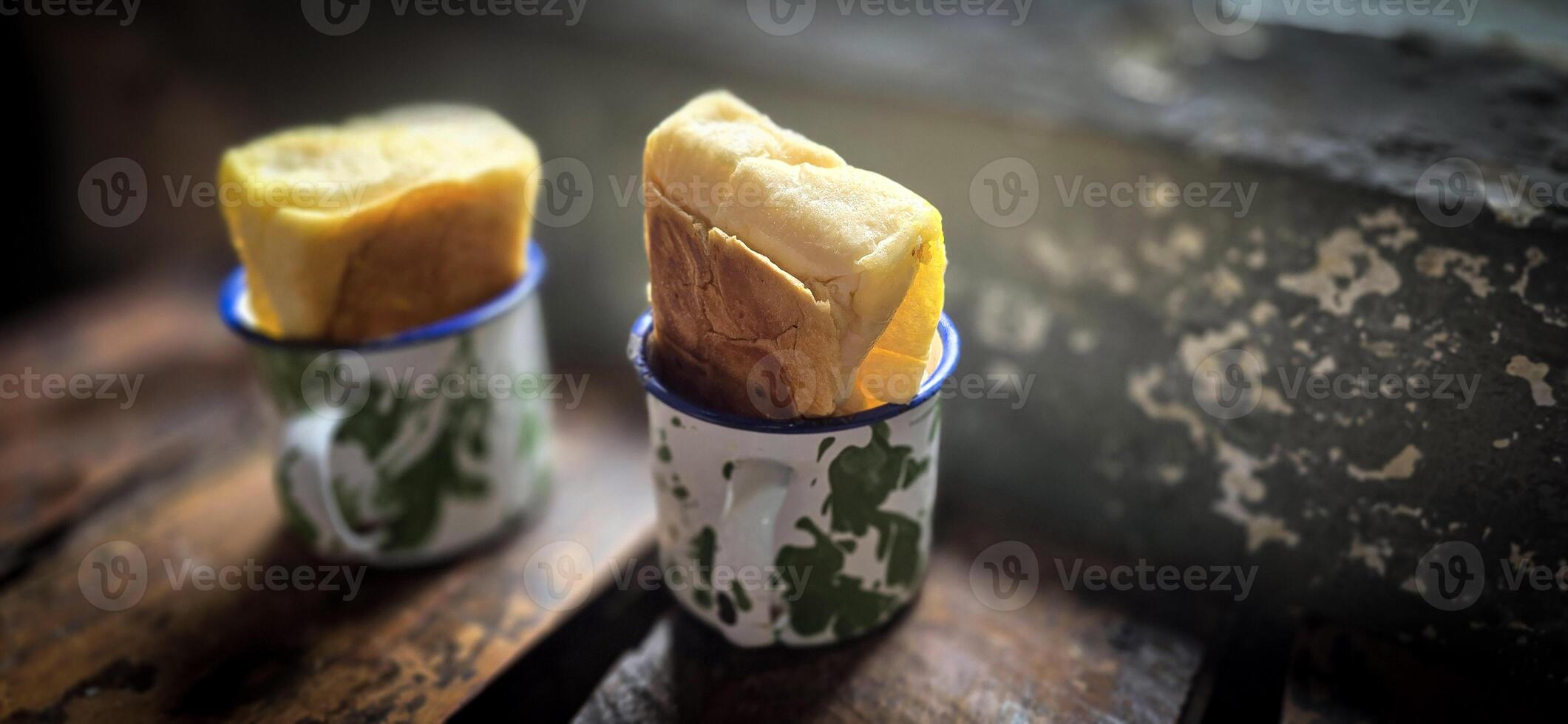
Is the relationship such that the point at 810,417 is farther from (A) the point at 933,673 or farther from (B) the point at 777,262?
(A) the point at 933,673

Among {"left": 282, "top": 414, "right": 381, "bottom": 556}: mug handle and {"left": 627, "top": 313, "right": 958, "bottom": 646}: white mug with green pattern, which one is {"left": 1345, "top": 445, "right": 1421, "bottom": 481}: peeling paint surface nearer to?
{"left": 627, "top": 313, "right": 958, "bottom": 646}: white mug with green pattern

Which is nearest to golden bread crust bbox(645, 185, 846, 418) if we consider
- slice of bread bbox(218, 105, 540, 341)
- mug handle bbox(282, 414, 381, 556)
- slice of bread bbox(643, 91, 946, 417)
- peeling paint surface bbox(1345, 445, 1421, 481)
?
slice of bread bbox(643, 91, 946, 417)

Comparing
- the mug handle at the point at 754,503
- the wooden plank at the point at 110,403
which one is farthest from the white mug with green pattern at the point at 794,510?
the wooden plank at the point at 110,403

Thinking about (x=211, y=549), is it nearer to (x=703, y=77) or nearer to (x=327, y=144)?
(x=327, y=144)

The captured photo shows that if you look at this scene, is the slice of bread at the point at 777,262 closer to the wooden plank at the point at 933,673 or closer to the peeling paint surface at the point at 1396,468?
the wooden plank at the point at 933,673

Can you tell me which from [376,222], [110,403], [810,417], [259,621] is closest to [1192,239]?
[810,417]

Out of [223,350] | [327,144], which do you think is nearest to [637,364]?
[327,144]

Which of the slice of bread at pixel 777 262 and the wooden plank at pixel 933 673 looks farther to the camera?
the wooden plank at pixel 933 673
